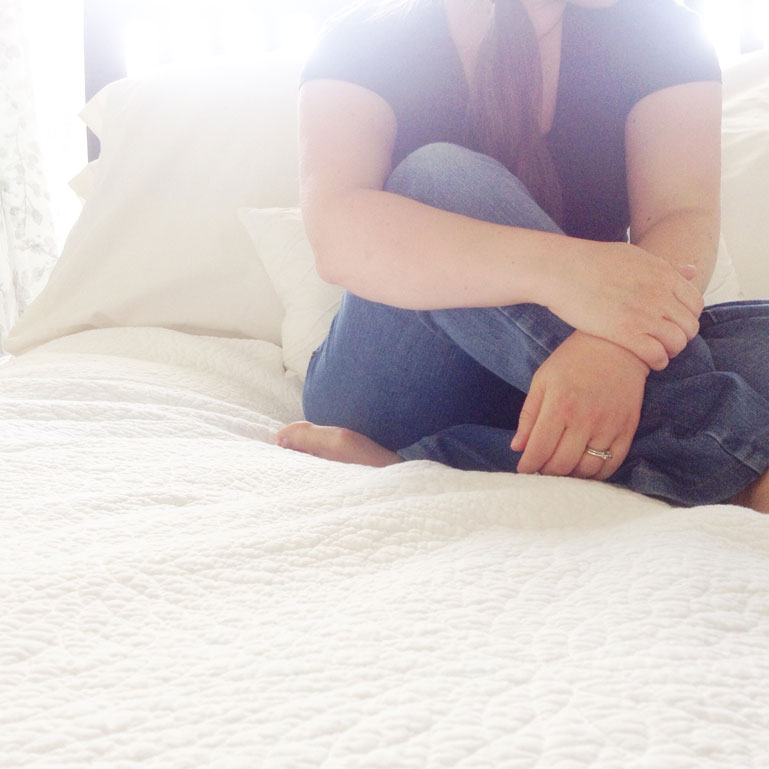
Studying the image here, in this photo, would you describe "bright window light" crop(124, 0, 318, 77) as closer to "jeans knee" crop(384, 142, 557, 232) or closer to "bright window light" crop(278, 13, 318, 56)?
Result: "bright window light" crop(278, 13, 318, 56)

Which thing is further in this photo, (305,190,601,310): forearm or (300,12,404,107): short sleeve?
(300,12,404,107): short sleeve

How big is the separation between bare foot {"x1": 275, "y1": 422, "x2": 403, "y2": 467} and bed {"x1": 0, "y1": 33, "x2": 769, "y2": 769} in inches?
2.1

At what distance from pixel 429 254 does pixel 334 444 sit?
248 mm

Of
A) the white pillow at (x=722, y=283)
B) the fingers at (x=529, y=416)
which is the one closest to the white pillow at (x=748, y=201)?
the white pillow at (x=722, y=283)

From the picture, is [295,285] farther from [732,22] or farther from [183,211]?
[732,22]

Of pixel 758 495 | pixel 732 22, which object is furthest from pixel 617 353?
pixel 732 22

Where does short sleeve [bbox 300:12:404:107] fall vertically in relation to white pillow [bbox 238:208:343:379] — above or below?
above

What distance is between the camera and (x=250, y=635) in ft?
1.20

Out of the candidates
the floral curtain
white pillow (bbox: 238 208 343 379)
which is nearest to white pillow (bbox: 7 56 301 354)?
white pillow (bbox: 238 208 343 379)

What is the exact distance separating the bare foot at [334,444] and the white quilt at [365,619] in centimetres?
19

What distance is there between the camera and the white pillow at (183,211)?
1.38 m

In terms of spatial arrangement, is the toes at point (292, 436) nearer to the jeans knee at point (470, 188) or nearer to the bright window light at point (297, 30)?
the jeans knee at point (470, 188)

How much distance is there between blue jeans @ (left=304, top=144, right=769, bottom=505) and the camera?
66 cm

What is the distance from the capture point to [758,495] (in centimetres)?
65
